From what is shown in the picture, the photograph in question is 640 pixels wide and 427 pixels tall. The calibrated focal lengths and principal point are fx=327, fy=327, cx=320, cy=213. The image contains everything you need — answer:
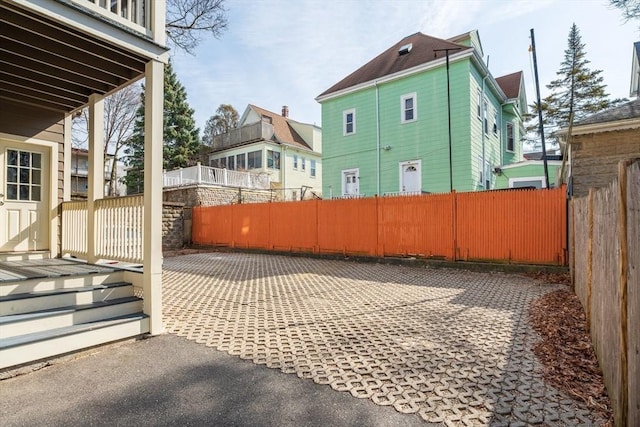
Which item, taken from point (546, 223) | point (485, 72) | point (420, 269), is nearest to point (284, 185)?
point (485, 72)

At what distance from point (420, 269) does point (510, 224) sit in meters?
2.35

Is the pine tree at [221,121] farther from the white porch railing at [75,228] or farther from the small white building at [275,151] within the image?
the white porch railing at [75,228]

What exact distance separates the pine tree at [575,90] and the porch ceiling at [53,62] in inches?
1316

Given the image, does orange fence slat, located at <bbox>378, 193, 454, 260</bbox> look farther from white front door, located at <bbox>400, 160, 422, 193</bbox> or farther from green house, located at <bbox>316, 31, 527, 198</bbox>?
white front door, located at <bbox>400, 160, 422, 193</bbox>

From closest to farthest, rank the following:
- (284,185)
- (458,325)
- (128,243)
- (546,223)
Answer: (458,325)
(128,243)
(546,223)
(284,185)

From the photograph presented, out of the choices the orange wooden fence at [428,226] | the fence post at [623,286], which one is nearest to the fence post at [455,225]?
the orange wooden fence at [428,226]

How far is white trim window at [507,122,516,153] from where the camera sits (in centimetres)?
1823

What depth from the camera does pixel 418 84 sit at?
46.5 feet

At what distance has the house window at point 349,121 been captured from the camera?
16062 mm

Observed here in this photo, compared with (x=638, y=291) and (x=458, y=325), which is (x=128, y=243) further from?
(x=638, y=291)

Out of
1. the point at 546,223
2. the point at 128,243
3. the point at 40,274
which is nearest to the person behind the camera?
the point at 40,274

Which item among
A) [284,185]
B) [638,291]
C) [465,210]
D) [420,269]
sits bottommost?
[420,269]

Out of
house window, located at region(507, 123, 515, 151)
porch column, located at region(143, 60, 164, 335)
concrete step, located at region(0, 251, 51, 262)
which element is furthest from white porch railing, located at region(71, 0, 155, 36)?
house window, located at region(507, 123, 515, 151)

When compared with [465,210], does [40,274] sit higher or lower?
lower
